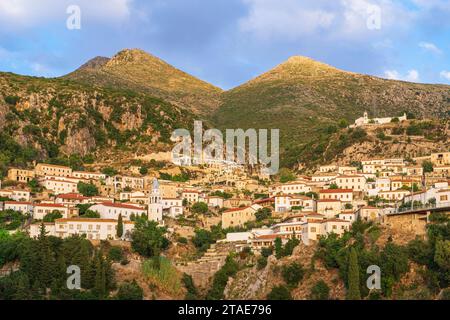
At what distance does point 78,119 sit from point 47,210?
60030 mm

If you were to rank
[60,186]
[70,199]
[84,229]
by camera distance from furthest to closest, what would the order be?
[60,186] < [70,199] < [84,229]

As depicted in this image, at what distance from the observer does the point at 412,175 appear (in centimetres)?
9894

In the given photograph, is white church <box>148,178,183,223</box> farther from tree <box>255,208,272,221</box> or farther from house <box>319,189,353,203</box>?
house <box>319,189,353,203</box>

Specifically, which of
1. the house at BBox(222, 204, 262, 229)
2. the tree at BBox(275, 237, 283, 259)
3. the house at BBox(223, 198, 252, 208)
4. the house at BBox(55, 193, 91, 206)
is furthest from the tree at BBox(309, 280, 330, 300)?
the house at BBox(55, 193, 91, 206)

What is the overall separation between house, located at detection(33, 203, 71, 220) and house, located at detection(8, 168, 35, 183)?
18.0 metres

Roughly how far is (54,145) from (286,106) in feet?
203

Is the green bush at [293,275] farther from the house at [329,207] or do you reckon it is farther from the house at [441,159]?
the house at [441,159]

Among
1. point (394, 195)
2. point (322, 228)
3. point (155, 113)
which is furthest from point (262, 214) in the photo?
point (155, 113)

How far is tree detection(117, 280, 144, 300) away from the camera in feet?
220

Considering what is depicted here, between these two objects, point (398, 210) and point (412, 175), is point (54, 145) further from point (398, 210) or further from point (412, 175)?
point (398, 210)

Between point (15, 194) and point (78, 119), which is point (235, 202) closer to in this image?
point (15, 194)

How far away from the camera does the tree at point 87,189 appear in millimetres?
97375

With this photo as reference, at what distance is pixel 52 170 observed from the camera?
107688 millimetres

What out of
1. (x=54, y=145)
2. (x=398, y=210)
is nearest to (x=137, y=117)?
(x=54, y=145)
